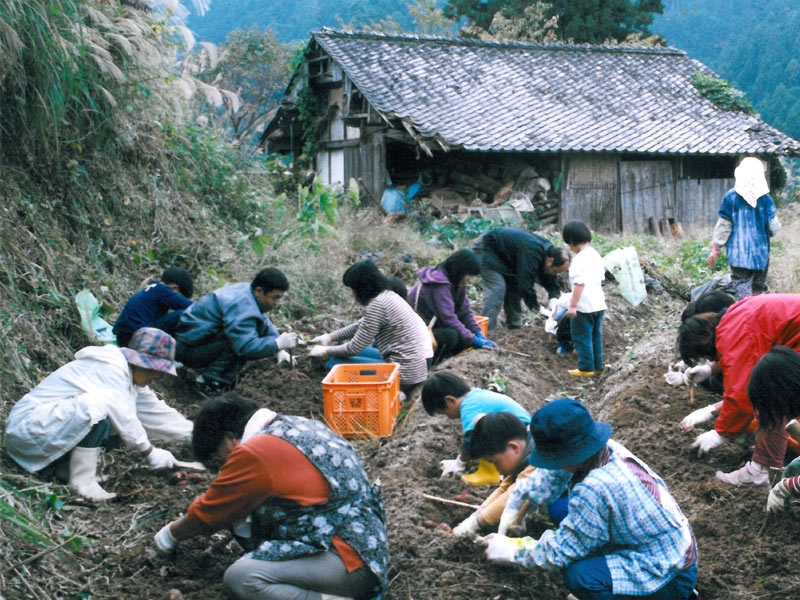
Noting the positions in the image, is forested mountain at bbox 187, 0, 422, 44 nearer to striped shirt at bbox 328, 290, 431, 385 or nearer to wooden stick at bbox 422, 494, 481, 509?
striped shirt at bbox 328, 290, 431, 385

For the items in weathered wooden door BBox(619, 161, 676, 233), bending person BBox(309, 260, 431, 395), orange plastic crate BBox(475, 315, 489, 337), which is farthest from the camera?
weathered wooden door BBox(619, 161, 676, 233)

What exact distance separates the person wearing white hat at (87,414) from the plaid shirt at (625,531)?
2.46m

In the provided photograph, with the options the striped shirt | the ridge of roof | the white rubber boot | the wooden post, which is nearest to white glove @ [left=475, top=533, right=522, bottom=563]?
the white rubber boot

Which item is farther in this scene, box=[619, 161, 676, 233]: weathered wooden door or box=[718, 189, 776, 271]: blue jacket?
box=[619, 161, 676, 233]: weathered wooden door

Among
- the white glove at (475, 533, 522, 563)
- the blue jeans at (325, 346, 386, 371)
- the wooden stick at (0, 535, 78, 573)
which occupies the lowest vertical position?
the wooden stick at (0, 535, 78, 573)

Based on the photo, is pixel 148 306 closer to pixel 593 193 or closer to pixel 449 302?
pixel 449 302

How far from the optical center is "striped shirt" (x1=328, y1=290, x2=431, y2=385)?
5.78 meters

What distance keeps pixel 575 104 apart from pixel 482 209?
→ 16.1 feet

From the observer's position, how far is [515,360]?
24.1 feet

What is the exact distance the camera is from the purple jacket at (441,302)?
688cm

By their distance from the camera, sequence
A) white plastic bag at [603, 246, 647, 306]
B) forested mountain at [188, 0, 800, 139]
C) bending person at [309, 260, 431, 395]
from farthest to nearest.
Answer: forested mountain at [188, 0, 800, 139], white plastic bag at [603, 246, 647, 306], bending person at [309, 260, 431, 395]

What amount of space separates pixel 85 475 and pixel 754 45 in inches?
1861

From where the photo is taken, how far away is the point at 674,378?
6.00m

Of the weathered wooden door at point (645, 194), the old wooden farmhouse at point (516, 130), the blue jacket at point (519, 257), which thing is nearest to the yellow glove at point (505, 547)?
the blue jacket at point (519, 257)
